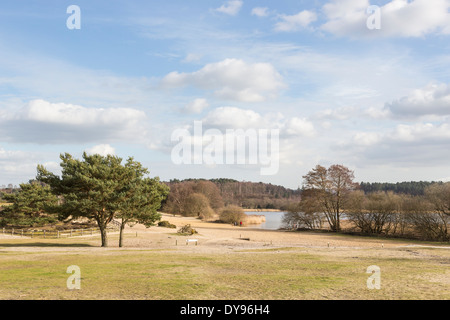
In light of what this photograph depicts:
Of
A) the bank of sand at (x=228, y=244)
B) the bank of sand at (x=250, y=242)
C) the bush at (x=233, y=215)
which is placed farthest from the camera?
the bush at (x=233, y=215)

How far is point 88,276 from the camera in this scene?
1636 centimetres

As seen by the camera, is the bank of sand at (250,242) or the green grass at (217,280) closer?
the green grass at (217,280)

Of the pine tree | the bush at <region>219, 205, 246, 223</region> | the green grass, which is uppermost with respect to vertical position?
the pine tree

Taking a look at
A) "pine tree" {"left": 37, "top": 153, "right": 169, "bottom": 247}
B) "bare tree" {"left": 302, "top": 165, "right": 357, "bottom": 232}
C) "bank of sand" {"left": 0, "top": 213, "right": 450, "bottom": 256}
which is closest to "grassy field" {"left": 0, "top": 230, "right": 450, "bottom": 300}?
"bank of sand" {"left": 0, "top": 213, "right": 450, "bottom": 256}

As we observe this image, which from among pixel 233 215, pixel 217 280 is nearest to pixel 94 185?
pixel 217 280

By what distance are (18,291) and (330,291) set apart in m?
11.2

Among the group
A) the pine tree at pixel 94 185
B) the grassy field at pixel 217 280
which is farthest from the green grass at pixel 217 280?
the pine tree at pixel 94 185

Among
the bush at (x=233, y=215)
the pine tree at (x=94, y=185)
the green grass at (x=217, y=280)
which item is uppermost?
the pine tree at (x=94, y=185)

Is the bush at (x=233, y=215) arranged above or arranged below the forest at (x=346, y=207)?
below

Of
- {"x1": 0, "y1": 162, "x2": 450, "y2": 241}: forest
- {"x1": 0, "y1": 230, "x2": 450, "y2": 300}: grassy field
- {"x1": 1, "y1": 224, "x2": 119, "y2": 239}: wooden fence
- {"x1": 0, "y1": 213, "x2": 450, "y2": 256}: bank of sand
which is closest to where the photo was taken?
{"x1": 0, "y1": 230, "x2": 450, "y2": 300}: grassy field

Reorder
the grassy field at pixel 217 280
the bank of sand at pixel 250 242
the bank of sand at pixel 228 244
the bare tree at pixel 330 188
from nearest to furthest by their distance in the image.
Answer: the grassy field at pixel 217 280 → the bank of sand at pixel 228 244 → the bank of sand at pixel 250 242 → the bare tree at pixel 330 188

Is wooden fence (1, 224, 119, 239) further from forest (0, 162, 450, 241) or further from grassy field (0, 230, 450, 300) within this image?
grassy field (0, 230, 450, 300)

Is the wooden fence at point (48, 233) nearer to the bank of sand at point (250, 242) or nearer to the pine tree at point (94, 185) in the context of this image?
the bank of sand at point (250, 242)
